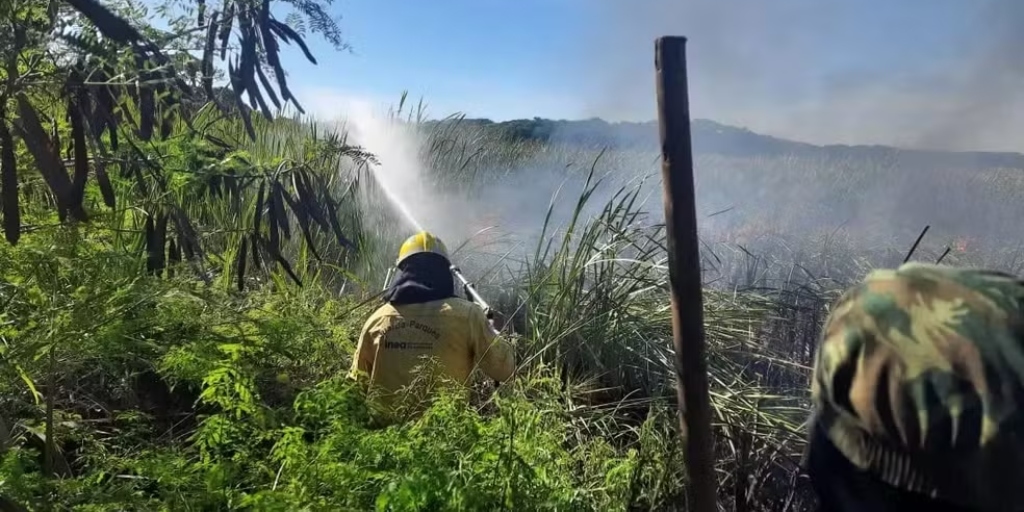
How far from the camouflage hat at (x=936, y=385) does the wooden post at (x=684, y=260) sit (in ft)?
2.53

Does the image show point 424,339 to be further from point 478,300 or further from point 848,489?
point 848,489

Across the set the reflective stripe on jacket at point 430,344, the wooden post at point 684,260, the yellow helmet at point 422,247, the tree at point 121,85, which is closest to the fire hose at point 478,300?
the reflective stripe on jacket at point 430,344

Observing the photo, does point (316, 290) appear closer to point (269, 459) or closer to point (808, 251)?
point (269, 459)

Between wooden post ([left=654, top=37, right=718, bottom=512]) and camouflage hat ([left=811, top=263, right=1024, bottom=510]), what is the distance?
2.53ft

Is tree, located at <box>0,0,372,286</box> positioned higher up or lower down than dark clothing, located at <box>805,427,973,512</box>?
higher up

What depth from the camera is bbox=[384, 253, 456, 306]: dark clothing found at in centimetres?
386

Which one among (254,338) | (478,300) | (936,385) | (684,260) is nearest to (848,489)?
(936,385)

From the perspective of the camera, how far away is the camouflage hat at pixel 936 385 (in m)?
1.12

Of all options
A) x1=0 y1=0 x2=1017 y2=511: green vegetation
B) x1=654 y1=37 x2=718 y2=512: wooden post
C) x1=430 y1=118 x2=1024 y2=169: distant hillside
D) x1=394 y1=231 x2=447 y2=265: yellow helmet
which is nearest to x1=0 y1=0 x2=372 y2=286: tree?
x1=0 y1=0 x2=1017 y2=511: green vegetation

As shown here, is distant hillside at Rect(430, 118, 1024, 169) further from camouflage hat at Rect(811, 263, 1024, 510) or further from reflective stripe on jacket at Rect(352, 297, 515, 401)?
camouflage hat at Rect(811, 263, 1024, 510)

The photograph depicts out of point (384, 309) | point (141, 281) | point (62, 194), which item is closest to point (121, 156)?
point (141, 281)

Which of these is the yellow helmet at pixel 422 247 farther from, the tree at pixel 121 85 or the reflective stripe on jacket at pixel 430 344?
the tree at pixel 121 85

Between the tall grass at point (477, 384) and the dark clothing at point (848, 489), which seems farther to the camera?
the tall grass at point (477, 384)

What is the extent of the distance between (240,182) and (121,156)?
426mm
